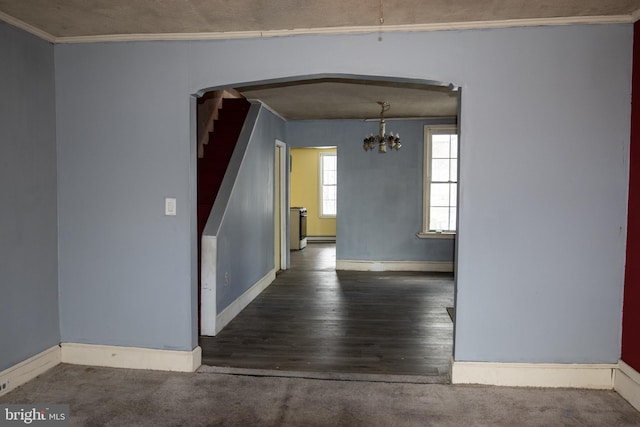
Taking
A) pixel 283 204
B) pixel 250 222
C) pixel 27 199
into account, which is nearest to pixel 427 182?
pixel 283 204

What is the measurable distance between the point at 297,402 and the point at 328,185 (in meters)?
8.80

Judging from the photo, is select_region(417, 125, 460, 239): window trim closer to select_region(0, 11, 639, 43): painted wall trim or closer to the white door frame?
the white door frame

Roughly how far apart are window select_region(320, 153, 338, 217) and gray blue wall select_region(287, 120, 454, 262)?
3.89 meters

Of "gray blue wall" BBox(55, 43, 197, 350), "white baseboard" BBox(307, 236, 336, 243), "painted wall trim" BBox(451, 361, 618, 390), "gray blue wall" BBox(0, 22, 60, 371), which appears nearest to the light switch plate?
"gray blue wall" BBox(55, 43, 197, 350)

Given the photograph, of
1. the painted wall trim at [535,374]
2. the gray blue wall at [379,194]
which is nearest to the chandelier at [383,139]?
the gray blue wall at [379,194]

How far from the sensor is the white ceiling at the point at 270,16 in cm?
260

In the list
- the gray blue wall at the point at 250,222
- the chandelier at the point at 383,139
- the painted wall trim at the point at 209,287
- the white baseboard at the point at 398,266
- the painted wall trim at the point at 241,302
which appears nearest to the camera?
the painted wall trim at the point at 209,287

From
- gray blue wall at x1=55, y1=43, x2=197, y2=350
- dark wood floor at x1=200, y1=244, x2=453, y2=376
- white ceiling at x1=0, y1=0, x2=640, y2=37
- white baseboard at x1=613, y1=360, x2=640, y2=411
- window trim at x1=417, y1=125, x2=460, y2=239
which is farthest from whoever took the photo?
window trim at x1=417, y1=125, x2=460, y2=239

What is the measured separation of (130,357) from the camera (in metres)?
3.33

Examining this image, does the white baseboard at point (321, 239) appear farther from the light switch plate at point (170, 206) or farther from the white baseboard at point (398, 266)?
the light switch plate at point (170, 206)

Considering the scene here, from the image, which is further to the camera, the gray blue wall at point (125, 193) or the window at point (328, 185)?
the window at point (328, 185)

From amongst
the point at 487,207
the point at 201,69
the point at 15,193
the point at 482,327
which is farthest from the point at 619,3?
the point at 15,193

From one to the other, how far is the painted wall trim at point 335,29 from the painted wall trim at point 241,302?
2475 mm

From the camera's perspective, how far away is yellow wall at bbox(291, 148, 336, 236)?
1134 cm
